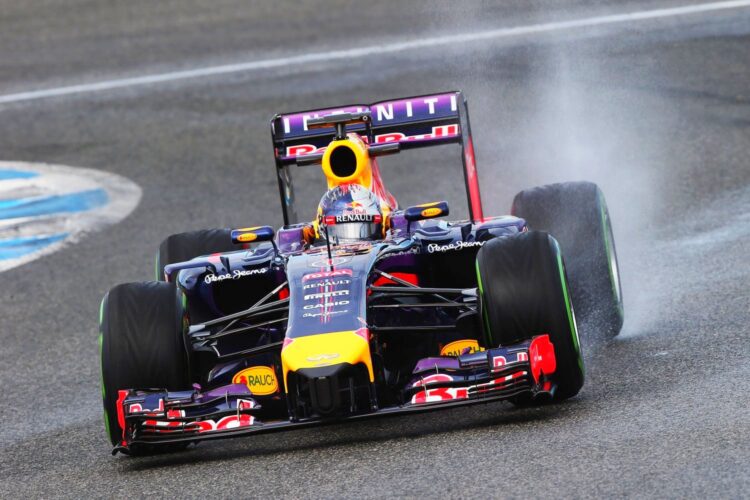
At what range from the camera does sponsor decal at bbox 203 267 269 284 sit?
873 cm

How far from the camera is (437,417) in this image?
8039 mm

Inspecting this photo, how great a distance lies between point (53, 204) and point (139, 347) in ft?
25.8

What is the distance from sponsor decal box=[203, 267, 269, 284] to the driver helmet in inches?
20.2

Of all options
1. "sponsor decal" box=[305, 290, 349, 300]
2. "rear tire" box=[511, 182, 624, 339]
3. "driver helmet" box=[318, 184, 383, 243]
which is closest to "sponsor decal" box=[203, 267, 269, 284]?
"driver helmet" box=[318, 184, 383, 243]

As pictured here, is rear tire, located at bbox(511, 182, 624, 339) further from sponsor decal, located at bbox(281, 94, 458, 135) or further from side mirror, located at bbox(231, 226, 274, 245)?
side mirror, located at bbox(231, 226, 274, 245)

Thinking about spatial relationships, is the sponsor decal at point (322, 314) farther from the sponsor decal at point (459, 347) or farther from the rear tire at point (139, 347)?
the sponsor decal at point (459, 347)

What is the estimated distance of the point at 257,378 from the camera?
8289mm

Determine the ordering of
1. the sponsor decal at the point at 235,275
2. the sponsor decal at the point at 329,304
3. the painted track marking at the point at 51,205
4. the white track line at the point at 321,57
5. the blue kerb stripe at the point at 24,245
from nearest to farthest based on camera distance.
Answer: the sponsor decal at the point at 329,304 < the sponsor decal at the point at 235,275 < the blue kerb stripe at the point at 24,245 < the painted track marking at the point at 51,205 < the white track line at the point at 321,57

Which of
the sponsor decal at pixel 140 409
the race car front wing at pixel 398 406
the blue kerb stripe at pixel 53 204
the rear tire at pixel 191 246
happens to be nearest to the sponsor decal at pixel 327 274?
the race car front wing at pixel 398 406

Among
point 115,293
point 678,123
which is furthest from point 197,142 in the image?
point 115,293

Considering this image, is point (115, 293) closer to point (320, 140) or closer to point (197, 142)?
point (320, 140)

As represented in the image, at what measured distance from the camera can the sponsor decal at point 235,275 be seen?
873cm

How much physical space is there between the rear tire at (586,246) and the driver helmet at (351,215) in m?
1.34

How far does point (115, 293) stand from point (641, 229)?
245 inches
